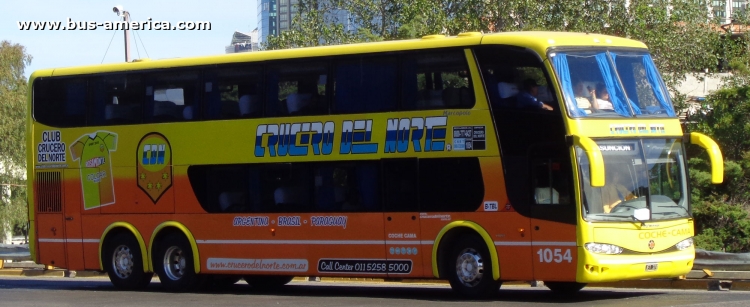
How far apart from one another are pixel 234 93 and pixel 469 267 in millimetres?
5104

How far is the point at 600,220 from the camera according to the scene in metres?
14.1

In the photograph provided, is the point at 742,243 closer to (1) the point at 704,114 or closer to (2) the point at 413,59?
(1) the point at 704,114

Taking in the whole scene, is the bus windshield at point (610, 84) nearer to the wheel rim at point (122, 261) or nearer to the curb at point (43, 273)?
the wheel rim at point (122, 261)

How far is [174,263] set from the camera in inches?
742

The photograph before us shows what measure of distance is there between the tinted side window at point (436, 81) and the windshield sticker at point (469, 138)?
0.33 metres

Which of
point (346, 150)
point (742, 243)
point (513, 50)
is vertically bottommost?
point (742, 243)

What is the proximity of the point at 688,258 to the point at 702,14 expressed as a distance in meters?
30.5

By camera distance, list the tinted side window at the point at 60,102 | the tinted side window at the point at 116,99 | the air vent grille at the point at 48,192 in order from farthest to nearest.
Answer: the air vent grille at the point at 48,192 → the tinted side window at the point at 60,102 → the tinted side window at the point at 116,99

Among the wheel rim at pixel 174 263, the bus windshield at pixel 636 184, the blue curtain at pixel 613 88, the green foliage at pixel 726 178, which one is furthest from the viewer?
the green foliage at pixel 726 178

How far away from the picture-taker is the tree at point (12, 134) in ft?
172

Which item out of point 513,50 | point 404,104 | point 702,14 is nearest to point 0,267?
point 404,104

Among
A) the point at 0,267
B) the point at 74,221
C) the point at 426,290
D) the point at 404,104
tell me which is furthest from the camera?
the point at 0,267

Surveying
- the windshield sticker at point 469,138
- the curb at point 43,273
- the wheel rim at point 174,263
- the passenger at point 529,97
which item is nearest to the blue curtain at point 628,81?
the passenger at point 529,97

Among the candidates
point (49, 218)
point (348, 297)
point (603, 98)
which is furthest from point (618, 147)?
point (49, 218)
